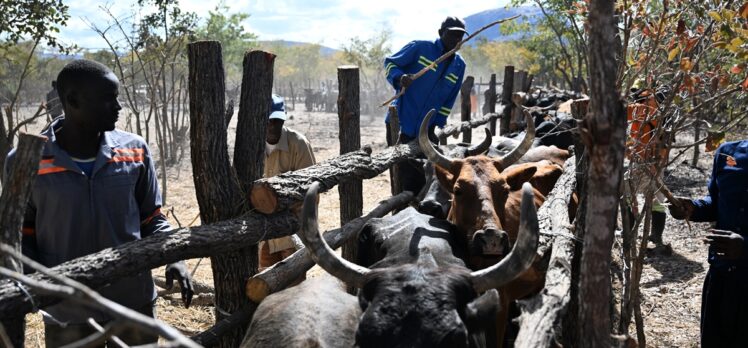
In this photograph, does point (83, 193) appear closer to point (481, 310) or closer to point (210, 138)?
point (210, 138)

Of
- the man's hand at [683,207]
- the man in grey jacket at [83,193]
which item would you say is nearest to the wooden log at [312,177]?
the man in grey jacket at [83,193]

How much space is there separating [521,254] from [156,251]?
1642 millimetres

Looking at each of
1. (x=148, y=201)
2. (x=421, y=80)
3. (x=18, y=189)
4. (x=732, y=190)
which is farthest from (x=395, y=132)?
(x=18, y=189)

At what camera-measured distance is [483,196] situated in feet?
13.7

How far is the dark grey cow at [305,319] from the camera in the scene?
9.69 ft

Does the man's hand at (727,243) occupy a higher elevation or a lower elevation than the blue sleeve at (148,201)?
lower

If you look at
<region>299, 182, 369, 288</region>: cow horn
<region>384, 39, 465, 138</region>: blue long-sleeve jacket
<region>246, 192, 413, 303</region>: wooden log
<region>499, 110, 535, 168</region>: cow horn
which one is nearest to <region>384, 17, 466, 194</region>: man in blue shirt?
<region>384, 39, 465, 138</region>: blue long-sleeve jacket

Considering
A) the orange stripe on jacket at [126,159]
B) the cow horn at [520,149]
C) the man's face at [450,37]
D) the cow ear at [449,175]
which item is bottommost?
the cow ear at [449,175]

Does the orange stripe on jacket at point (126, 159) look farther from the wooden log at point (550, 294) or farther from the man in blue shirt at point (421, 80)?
the man in blue shirt at point (421, 80)

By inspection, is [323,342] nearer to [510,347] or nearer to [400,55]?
[510,347]

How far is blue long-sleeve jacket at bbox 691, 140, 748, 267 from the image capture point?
3.88 meters

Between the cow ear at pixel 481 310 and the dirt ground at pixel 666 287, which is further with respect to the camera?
the dirt ground at pixel 666 287

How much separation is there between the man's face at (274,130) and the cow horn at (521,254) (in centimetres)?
318

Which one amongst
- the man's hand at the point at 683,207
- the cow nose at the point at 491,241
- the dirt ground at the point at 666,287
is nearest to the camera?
the cow nose at the point at 491,241
